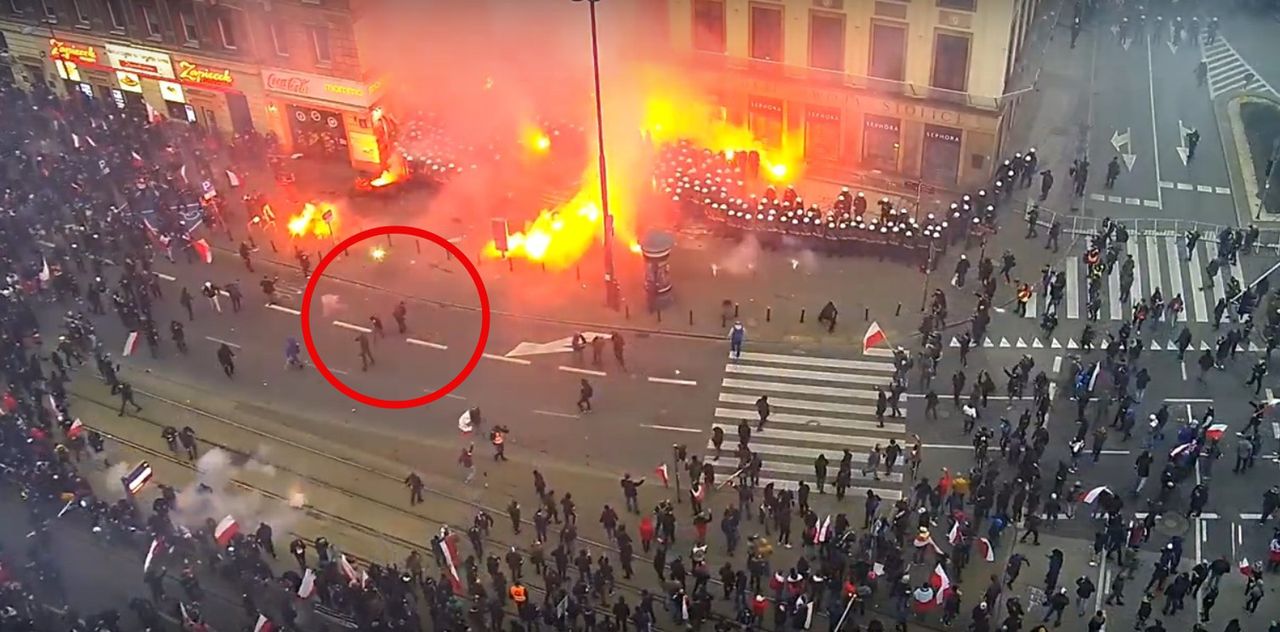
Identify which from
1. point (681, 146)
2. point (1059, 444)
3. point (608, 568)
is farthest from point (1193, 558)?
point (681, 146)

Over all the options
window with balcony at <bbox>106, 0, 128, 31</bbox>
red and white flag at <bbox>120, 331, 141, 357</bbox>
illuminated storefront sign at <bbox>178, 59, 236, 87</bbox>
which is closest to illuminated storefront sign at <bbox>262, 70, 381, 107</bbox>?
illuminated storefront sign at <bbox>178, 59, 236, 87</bbox>

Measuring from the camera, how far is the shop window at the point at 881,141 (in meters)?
44.3

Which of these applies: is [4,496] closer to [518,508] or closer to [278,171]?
[518,508]

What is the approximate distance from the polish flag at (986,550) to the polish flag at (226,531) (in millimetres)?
18775

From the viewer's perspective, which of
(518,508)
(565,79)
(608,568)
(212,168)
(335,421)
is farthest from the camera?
(565,79)

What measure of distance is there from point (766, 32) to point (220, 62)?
913 inches

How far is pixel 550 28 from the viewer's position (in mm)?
52750

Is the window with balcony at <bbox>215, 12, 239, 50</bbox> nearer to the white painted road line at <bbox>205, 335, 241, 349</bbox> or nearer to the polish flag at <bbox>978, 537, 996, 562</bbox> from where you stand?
the white painted road line at <bbox>205, 335, 241, 349</bbox>

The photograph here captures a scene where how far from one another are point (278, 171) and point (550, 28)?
14243mm

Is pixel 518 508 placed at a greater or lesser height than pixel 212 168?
lesser

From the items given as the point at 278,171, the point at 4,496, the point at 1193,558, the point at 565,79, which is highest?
the point at 565,79

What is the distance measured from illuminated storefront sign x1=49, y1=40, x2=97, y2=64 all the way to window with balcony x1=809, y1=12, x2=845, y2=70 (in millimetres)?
31983

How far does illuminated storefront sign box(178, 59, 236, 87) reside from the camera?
48.5 metres

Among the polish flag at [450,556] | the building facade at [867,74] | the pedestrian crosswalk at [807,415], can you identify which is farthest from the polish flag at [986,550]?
the building facade at [867,74]
